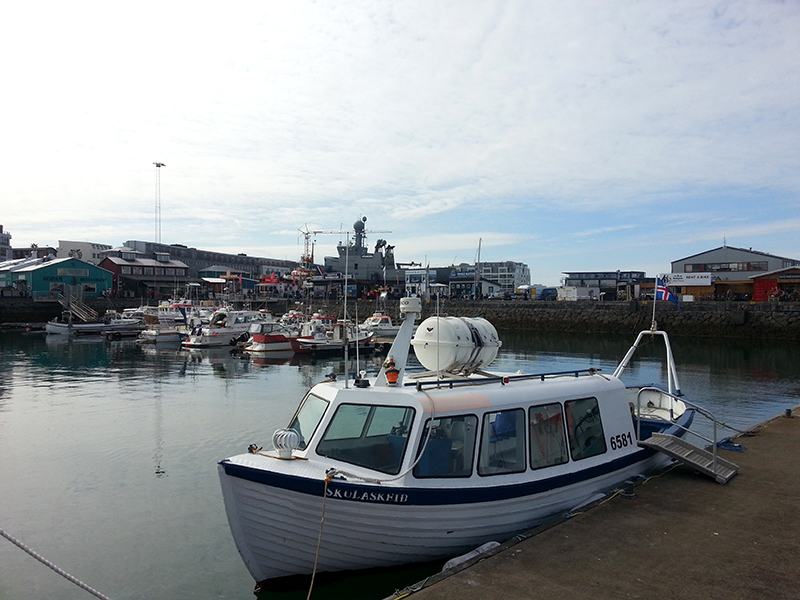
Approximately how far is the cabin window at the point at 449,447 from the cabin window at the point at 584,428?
2127mm

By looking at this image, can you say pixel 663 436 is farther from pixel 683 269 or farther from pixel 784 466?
pixel 683 269

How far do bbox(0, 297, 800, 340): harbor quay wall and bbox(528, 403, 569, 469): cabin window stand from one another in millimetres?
31025

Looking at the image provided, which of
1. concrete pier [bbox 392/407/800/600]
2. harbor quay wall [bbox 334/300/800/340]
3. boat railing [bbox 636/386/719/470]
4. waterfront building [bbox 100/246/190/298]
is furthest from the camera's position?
waterfront building [bbox 100/246/190/298]

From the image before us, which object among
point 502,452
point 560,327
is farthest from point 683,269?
point 502,452

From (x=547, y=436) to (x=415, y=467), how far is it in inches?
99.3

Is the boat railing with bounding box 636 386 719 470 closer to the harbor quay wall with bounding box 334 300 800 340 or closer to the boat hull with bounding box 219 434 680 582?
the boat hull with bounding box 219 434 680 582

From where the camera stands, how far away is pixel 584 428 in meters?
10.1

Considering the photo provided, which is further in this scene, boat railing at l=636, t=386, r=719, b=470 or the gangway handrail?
the gangway handrail

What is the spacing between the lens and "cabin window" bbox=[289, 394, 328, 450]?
9047 mm

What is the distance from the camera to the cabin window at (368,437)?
843 cm

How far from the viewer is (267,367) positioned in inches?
1505

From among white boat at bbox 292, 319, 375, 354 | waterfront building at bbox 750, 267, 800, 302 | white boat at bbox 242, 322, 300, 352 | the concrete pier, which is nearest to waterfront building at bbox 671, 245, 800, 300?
waterfront building at bbox 750, 267, 800, 302

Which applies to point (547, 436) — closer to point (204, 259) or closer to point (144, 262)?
point (144, 262)

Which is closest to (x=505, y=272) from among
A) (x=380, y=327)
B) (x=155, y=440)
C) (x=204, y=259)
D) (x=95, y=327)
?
(x=204, y=259)
